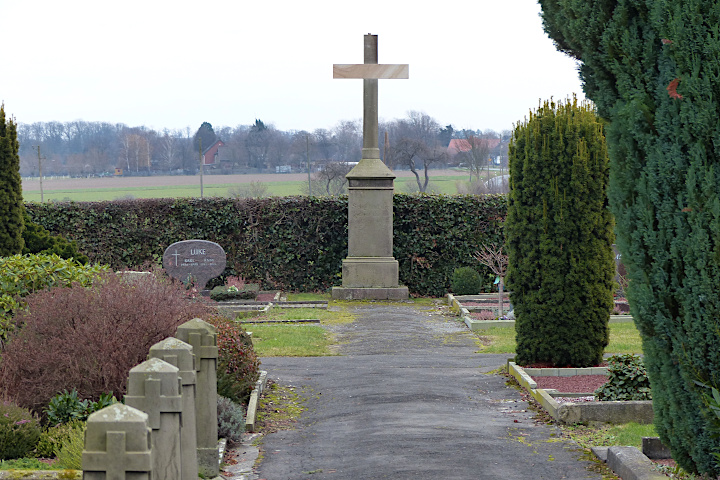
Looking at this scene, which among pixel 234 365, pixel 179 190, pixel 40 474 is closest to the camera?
pixel 40 474

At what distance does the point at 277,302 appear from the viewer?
18.9m

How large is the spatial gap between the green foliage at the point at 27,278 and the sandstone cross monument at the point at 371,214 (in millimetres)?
10647

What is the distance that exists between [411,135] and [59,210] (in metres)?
42.9

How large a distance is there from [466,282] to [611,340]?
6455 mm

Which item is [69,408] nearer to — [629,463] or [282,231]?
[629,463]

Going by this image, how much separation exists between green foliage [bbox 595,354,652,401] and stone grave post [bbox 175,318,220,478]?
4.18 meters

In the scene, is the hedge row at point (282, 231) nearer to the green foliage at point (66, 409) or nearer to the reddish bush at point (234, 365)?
the reddish bush at point (234, 365)

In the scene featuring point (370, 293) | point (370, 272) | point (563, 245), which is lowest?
point (370, 293)

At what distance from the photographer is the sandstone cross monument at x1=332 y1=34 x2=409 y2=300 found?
19.8 metres

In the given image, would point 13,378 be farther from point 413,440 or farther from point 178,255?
point 178,255

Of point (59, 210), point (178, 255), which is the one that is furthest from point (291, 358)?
point (59, 210)

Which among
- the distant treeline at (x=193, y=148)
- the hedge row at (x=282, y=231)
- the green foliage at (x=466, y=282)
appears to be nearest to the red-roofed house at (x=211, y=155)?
the distant treeline at (x=193, y=148)

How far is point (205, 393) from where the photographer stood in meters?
6.32

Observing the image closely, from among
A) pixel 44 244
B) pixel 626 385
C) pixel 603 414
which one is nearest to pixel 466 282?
pixel 44 244
